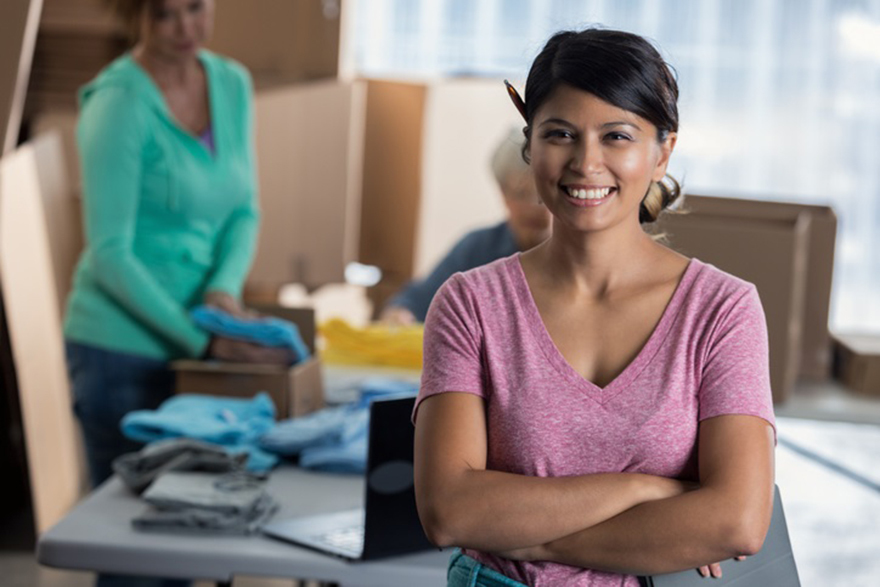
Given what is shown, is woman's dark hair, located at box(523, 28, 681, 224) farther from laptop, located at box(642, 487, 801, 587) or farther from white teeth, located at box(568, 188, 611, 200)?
laptop, located at box(642, 487, 801, 587)

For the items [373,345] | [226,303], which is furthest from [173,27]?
[373,345]

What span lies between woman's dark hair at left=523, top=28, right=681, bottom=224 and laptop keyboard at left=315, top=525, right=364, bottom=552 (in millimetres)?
806

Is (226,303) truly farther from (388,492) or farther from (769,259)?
(769,259)

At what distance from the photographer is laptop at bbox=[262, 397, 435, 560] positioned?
71.6 inches

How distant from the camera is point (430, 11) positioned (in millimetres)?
5500

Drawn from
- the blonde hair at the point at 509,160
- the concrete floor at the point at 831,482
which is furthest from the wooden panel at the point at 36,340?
the concrete floor at the point at 831,482

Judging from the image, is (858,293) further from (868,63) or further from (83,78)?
(83,78)

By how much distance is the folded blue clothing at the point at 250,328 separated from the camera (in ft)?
8.72

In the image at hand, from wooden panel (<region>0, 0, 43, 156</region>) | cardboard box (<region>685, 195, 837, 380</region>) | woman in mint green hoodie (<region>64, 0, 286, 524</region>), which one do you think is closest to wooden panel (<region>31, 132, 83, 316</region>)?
woman in mint green hoodie (<region>64, 0, 286, 524</region>)

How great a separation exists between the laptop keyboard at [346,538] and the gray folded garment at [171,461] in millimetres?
314

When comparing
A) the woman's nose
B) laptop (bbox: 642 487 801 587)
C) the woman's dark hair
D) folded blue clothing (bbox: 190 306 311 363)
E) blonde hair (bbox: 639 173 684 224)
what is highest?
the woman's dark hair

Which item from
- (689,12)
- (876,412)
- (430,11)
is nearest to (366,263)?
A: (430,11)

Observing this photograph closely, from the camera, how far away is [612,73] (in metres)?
1.32

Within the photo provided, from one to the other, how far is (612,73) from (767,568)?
603 millimetres
